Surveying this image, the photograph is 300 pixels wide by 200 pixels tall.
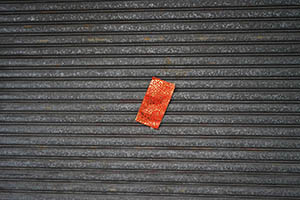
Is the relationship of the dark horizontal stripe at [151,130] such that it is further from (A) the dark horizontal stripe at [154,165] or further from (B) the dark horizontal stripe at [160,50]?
Answer: (B) the dark horizontal stripe at [160,50]

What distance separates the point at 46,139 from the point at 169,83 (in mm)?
1171

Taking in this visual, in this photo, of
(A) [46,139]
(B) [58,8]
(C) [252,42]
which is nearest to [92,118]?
(A) [46,139]

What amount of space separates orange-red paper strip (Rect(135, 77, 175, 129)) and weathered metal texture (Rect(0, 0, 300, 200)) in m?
0.05

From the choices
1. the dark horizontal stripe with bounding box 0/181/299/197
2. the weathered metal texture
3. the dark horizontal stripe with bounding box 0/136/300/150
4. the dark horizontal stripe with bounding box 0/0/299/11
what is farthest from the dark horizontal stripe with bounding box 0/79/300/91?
the dark horizontal stripe with bounding box 0/181/299/197

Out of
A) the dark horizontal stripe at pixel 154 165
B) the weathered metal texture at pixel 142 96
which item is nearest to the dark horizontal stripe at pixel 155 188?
the weathered metal texture at pixel 142 96

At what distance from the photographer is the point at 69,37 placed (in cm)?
148

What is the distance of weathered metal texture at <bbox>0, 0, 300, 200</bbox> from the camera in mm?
1413

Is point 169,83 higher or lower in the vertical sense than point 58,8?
lower

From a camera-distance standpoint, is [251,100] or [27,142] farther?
[27,142]

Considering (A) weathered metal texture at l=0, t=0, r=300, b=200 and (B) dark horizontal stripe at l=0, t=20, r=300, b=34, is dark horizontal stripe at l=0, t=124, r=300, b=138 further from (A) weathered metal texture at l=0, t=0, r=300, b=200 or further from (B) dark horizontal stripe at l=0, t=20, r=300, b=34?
(B) dark horizontal stripe at l=0, t=20, r=300, b=34

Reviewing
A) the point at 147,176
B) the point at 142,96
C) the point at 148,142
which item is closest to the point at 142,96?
the point at 142,96

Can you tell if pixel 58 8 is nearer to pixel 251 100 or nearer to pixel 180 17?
pixel 180 17

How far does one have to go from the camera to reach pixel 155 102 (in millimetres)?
1461

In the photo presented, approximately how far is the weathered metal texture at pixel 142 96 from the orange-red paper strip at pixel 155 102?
0.05 metres
